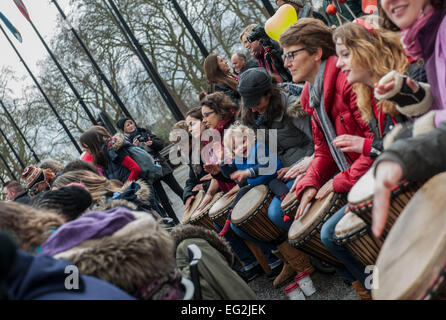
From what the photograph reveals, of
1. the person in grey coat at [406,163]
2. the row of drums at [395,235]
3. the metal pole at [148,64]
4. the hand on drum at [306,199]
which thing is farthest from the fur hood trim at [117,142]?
the person in grey coat at [406,163]

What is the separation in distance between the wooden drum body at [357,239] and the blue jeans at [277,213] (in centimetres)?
115

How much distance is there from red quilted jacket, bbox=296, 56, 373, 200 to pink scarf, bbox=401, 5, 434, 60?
734mm

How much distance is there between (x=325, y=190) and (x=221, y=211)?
166 centimetres

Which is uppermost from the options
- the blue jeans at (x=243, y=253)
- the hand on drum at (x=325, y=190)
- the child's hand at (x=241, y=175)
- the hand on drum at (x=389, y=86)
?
the hand on drum at (x=389, y=86)

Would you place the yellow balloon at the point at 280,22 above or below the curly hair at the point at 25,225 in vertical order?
above

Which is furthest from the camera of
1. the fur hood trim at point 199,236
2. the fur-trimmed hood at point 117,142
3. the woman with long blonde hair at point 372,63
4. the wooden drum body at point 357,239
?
the fur-trimmed hood at point 117,142

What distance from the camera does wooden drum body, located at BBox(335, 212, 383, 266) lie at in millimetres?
2330

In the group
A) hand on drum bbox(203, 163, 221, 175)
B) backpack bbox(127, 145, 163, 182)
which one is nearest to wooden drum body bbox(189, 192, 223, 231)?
hand on drum bbox(203, 163, 221, 175)

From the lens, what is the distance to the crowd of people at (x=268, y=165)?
65.7 inches

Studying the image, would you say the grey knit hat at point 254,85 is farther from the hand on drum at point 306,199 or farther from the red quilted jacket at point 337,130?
the hand on drum at point 306,199

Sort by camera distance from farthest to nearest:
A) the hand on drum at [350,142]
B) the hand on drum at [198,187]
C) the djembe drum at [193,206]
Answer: the hand on drum at [198,187]
the djembe drum at [193,206]
the hand on drum at [350,142]

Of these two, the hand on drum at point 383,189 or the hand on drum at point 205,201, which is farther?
the hand on drum at point 205,201

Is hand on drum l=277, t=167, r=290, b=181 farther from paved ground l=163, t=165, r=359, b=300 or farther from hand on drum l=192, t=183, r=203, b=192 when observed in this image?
hand on drum l=192, t=183, r=203, b=192
